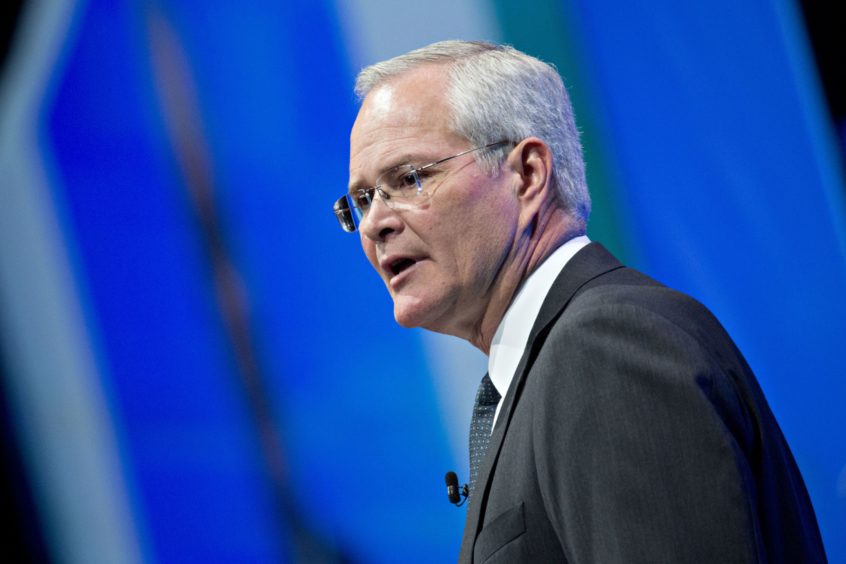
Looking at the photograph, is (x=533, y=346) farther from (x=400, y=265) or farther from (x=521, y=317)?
(x=400, y=265)

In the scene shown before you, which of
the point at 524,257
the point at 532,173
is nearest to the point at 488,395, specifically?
the point at 524,257

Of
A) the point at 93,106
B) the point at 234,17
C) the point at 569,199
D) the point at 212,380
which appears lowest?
the point at 212,380

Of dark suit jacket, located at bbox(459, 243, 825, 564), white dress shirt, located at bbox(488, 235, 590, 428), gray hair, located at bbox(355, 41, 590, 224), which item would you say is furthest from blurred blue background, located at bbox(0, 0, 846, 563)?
dark suit jacket, located at bbox(459, 243, 825, 564)

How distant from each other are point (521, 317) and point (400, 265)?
0.67 feet

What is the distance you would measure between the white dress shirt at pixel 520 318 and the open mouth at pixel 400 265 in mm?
162

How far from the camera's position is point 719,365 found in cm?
85

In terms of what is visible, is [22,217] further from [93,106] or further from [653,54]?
[653,54]

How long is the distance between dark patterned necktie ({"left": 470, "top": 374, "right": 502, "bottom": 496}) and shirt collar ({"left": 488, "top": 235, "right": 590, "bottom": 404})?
0.18 ft

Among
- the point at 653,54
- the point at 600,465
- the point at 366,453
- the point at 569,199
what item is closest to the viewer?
the point at 600,465

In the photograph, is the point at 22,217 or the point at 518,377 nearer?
the point at 518,377

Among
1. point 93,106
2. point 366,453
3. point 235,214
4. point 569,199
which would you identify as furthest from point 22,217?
point 569,199

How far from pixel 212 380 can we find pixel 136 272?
31 cm

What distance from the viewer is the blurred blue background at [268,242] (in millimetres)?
1631

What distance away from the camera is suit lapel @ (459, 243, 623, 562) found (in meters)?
0.95
